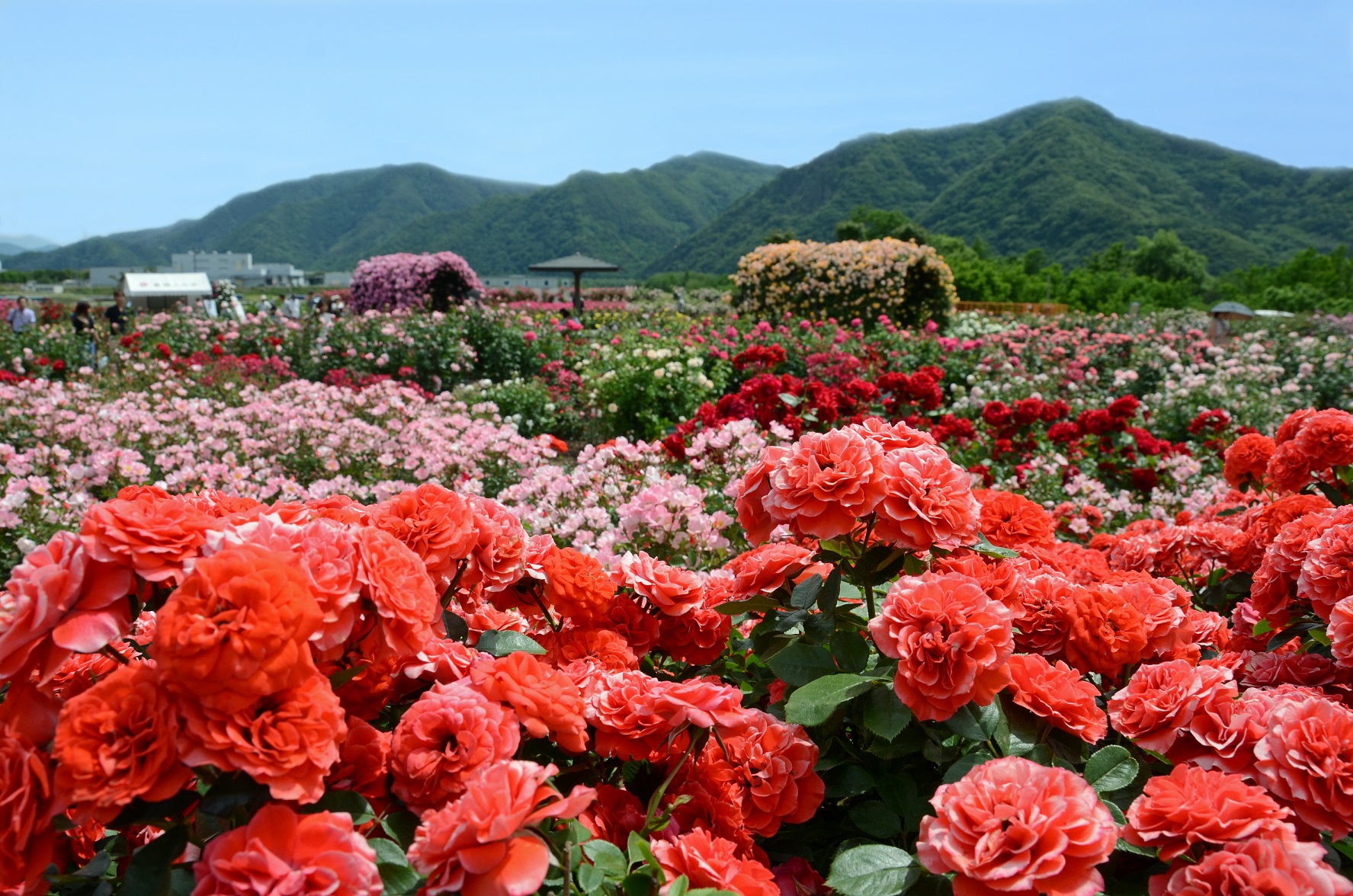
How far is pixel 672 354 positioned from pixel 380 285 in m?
9.39

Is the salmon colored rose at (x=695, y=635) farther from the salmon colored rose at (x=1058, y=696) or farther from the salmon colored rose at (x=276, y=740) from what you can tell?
the salmon colored rose at (x=276, y=740)

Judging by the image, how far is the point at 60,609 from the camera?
826 mm

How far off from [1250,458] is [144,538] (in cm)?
261

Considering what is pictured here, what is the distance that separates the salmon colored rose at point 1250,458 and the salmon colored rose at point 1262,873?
1.80 m

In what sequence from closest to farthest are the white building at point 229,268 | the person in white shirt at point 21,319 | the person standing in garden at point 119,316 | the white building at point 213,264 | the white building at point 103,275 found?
the person in white shirt at point 21,319 → the person standing in garden at point 119,316 → the white building at point 103,275 → the white building at point 229,268 → the white building at point 213,264

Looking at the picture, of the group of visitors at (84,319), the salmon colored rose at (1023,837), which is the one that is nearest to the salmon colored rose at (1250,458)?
the salmon colored rose at (1023,837)

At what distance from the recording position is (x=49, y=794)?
0.78 meters

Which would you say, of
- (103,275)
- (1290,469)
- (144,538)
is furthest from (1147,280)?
(103,275)

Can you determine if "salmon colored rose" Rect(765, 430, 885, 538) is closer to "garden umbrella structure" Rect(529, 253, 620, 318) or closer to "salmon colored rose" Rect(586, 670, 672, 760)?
"salmon colored rose" Rect(586, 670, 672, 760)

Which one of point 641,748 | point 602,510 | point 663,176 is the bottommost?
point 602,510

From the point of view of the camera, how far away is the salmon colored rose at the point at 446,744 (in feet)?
2.86

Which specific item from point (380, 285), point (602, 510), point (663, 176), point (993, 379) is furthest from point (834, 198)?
point (602, 510)

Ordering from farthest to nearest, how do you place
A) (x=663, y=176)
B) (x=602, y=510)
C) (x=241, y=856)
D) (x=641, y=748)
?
(x=663, y=176)
(x=602, y=510)
(x=641, y=748)
(x=241, y=856)

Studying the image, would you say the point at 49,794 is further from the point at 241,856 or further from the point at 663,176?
the point at 663,176
